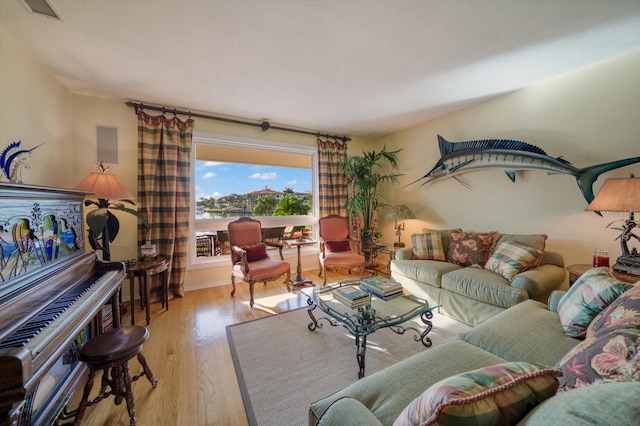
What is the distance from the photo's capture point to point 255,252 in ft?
11.1

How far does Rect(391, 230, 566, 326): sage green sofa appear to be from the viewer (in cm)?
215

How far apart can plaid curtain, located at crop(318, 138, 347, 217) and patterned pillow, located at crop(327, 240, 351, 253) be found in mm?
672

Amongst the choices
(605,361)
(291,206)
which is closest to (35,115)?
(291,206)

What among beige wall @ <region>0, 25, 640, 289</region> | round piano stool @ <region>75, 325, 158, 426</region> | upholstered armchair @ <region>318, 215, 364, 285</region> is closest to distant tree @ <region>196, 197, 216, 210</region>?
beige wall @ <region>0, 25, 640, 289</region>

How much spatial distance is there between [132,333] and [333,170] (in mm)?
3653

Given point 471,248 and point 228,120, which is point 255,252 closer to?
point 228,120

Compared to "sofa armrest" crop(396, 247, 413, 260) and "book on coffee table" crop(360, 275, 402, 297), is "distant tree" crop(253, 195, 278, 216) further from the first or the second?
"book on coffee table" crop(360, 275, 402, 297)

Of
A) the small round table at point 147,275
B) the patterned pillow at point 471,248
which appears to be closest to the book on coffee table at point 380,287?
the patterned pillow at point 471,248

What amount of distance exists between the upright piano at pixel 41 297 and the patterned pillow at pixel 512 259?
3.17 metres

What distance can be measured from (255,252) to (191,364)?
1.59 m

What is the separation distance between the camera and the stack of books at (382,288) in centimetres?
217

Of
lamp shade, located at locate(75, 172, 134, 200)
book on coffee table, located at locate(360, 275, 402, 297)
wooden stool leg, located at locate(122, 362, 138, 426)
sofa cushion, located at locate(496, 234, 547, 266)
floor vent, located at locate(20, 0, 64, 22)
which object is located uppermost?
floor vent, located at locate(20, 0, 64, 22)

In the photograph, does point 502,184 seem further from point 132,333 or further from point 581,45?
point 132,333

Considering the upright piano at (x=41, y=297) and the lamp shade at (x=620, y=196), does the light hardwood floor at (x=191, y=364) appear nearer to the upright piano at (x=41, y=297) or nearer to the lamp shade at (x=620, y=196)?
the upright piano at (x=41, y=297)
